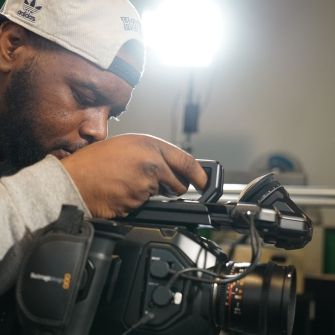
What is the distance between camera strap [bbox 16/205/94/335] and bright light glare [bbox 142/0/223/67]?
119cm

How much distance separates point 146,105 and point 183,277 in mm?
1660

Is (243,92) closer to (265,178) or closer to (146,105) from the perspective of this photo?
(146,105)

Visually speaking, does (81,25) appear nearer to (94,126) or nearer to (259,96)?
(94,126)

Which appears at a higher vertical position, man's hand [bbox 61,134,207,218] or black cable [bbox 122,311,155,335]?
man's hand [bbox 61,134,207,218]

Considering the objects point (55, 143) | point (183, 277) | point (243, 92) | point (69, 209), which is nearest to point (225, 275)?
point (183, 277)

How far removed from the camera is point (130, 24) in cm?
75

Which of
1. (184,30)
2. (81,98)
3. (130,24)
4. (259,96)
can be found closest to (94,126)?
(81,98)

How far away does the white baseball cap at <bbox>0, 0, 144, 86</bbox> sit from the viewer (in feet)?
2.27

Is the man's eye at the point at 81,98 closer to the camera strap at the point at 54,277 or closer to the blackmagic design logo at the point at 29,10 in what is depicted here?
the blackmagic design logo at the point at 29,10

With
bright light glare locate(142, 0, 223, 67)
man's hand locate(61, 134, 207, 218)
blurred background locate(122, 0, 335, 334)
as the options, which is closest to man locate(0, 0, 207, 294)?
man's hand locate(61, 134, 207, 218)

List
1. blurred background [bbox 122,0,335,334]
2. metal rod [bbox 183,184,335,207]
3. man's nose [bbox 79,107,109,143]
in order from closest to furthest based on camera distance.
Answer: man's nose [bbox 79,107,109,143], metal rod [bbox 183,184,335,207], blurred background [bbox 122,0,335,334]

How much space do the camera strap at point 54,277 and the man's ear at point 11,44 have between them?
14.3 inches

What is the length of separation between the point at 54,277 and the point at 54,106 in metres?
0.32

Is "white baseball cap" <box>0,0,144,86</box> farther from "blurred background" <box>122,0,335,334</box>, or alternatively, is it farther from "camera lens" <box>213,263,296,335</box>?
"blurred background" <box>122,0,335,334</box>
